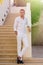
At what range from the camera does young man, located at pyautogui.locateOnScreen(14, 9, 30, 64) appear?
6686 millimetres

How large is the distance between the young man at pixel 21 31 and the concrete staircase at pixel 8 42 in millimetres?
345

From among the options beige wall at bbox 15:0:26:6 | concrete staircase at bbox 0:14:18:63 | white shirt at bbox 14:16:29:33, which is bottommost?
concrete staircase at bbox 0:14:18:63

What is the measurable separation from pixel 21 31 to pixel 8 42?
863 millimetres

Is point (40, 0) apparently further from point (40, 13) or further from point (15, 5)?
point (15, 5)

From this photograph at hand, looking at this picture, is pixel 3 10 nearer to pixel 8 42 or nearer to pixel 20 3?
pixel 20 3

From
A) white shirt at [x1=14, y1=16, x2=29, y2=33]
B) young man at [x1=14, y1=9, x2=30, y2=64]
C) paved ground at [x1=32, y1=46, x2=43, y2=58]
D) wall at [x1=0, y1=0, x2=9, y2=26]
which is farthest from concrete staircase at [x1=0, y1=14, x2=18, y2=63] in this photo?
paved ground at [x1=32, y1=46, x2=43, y2=58]

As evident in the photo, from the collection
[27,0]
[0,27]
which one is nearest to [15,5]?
[27,0]

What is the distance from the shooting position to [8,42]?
24.1 ft

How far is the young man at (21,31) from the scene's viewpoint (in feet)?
21.9

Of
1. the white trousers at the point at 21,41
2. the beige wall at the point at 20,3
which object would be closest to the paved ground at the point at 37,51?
the white trousers at the point at 21,41

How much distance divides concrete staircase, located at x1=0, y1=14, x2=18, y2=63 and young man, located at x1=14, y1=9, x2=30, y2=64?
0.34 metres

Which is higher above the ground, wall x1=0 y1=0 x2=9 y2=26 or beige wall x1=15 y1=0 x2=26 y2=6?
beige wall x1=15 y1=0 x2=26 y2=6

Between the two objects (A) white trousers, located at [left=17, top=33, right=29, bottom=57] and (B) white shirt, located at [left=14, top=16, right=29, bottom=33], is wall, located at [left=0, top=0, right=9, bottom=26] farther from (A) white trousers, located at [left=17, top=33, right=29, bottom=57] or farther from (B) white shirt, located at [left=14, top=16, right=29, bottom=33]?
(A) white trousers, located at [left=17, top=33, right=29, bottom=57]

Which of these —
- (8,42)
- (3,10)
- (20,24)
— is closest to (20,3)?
(3,10)
